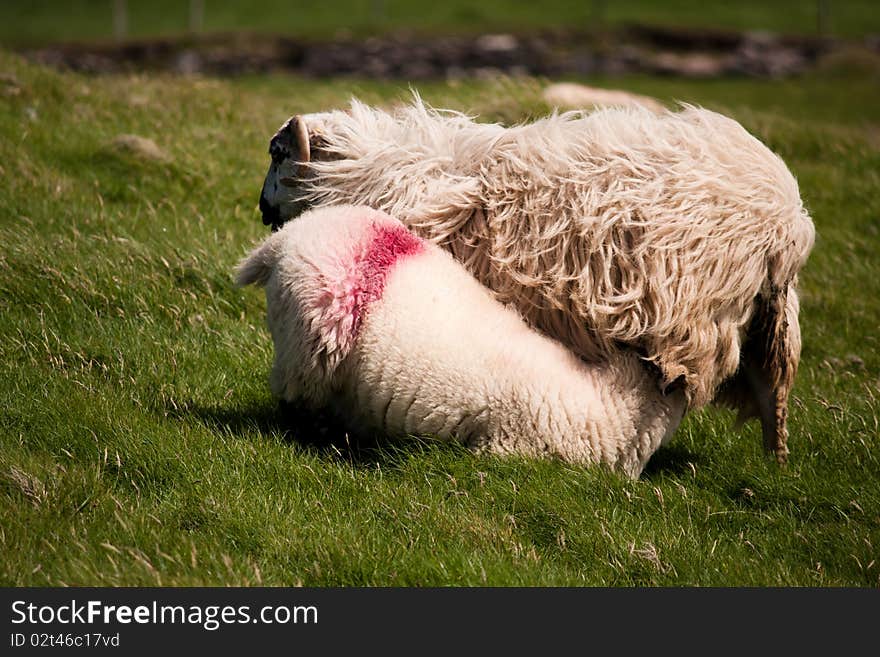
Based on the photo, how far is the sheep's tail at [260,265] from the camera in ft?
16.6

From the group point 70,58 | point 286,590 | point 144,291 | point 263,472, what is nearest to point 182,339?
point 144,291

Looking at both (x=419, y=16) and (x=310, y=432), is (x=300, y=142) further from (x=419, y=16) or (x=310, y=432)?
(x=419, y=16)

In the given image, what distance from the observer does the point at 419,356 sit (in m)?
4.70

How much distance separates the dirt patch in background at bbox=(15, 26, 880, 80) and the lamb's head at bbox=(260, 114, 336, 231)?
25960 millimetres

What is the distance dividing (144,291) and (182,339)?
23.4 inches

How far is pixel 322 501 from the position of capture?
4.69 m

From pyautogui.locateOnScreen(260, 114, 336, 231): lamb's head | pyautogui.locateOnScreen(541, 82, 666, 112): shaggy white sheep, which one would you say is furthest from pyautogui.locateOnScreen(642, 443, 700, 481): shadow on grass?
pyautogui.locateOnScreen(541, 82, 666, 112): shaggy white sheep

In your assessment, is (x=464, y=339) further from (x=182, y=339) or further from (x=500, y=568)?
(x=182, y=339)

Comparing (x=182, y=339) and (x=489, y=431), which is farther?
(x=182, y=339)

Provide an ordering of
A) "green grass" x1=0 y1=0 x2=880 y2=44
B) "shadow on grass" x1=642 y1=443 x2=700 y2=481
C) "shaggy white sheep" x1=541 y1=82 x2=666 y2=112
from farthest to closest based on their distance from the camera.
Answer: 1. "green grass" x1=0 y1=0 x2=880 y2=44
2. "shaggy white sheep" x1=541 y1=82 x2=666 y2=112
3. "shadow on grass" x1=642 y1=443 x2=700 y2=481

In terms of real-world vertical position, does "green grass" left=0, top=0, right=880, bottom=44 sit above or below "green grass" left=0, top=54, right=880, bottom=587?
below

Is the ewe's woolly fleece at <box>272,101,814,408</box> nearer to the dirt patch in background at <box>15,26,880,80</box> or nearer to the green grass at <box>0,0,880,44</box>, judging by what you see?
the dirt patch in background at <box>15,26,880,80</box>

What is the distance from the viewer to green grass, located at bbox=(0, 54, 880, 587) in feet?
13.8

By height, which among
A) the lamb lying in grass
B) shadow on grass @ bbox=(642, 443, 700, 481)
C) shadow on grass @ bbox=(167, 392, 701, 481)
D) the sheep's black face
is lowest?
shadow on grass @ bbox=(642, 443, 700, 481)
